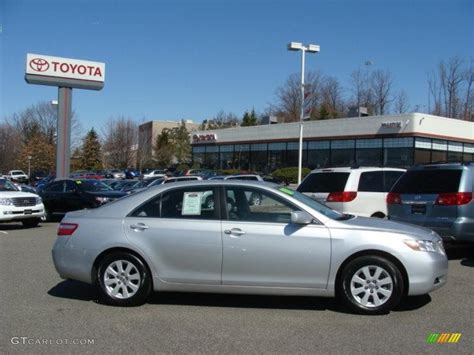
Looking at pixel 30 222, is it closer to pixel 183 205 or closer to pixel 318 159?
pixel 183 205

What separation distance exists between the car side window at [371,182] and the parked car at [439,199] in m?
1.57

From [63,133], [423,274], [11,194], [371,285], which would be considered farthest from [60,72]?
[423,274]

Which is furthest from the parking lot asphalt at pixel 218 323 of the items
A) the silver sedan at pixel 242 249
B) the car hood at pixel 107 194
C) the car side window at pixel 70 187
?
the car side window at pixel 70 187

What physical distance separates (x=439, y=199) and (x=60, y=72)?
79.6ft

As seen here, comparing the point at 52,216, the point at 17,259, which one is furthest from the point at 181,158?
the point at 17,259

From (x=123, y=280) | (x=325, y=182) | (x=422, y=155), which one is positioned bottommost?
(x=123, y=280)

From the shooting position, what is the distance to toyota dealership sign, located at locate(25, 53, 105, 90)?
28.4 meters

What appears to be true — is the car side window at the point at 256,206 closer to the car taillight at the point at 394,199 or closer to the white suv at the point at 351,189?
the car taillight at the point at 394,199

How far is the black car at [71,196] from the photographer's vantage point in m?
17.6

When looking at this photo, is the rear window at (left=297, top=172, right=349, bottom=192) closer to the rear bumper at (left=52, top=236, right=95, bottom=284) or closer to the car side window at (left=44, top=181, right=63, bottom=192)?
the rear bumper at (left=52, top=236, right=95, bottom=284)

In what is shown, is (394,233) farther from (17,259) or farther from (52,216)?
(52,216)

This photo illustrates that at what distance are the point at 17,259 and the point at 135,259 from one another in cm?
457

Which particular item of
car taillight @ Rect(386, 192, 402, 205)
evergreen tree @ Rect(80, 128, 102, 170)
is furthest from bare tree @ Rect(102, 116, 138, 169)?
car taillight @ Rect(386, 192, 402, 205)

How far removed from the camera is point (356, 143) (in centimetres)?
4156
